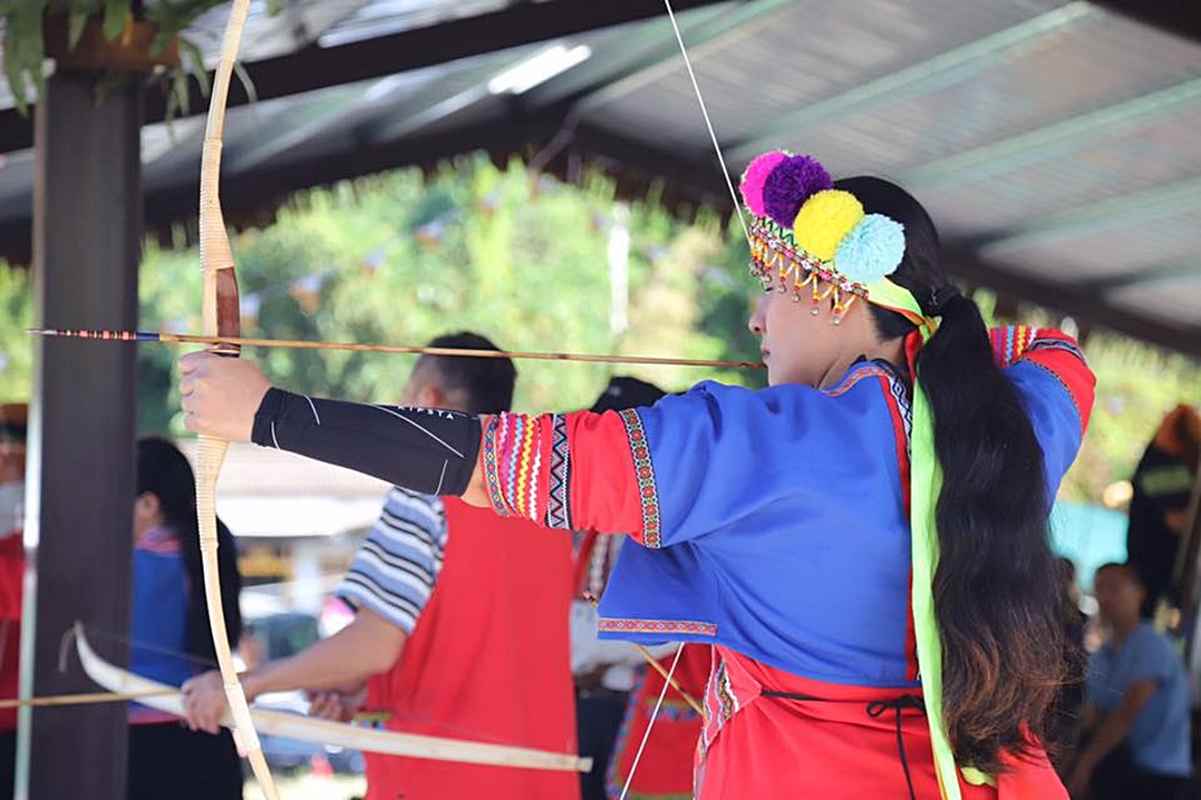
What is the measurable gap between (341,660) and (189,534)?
0.99 m

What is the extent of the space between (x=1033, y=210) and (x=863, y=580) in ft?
12.0

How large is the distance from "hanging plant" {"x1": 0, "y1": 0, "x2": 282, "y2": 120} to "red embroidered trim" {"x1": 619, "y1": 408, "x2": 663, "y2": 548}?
1.63 metres

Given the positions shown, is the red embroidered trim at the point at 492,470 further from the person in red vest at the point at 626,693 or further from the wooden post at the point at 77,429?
the wooden post at the point at 77,429

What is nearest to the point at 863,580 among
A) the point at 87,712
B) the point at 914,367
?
the point at 914,367

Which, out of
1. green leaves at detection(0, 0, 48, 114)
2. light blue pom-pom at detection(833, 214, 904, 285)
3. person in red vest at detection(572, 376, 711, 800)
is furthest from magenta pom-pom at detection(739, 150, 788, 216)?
green leaves at detection(0, 0, 48, 114)

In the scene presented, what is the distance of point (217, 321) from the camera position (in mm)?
1723

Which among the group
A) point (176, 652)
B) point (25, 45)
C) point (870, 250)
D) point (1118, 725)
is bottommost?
point (1118, 725)

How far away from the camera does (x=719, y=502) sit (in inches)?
63.9

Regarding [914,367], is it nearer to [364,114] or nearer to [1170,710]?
[1170,710]

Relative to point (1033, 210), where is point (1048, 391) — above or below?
below

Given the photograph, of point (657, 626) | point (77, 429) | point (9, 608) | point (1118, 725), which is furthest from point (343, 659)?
point (1118, 725)

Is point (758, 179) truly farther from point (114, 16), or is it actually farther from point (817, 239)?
point (114, 16)

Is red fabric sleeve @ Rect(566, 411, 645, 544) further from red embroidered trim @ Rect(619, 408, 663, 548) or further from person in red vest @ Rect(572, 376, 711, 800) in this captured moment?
person in red vest @ Rect(572, 376, 711, 800)

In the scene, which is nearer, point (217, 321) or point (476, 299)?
point (217, 321)
